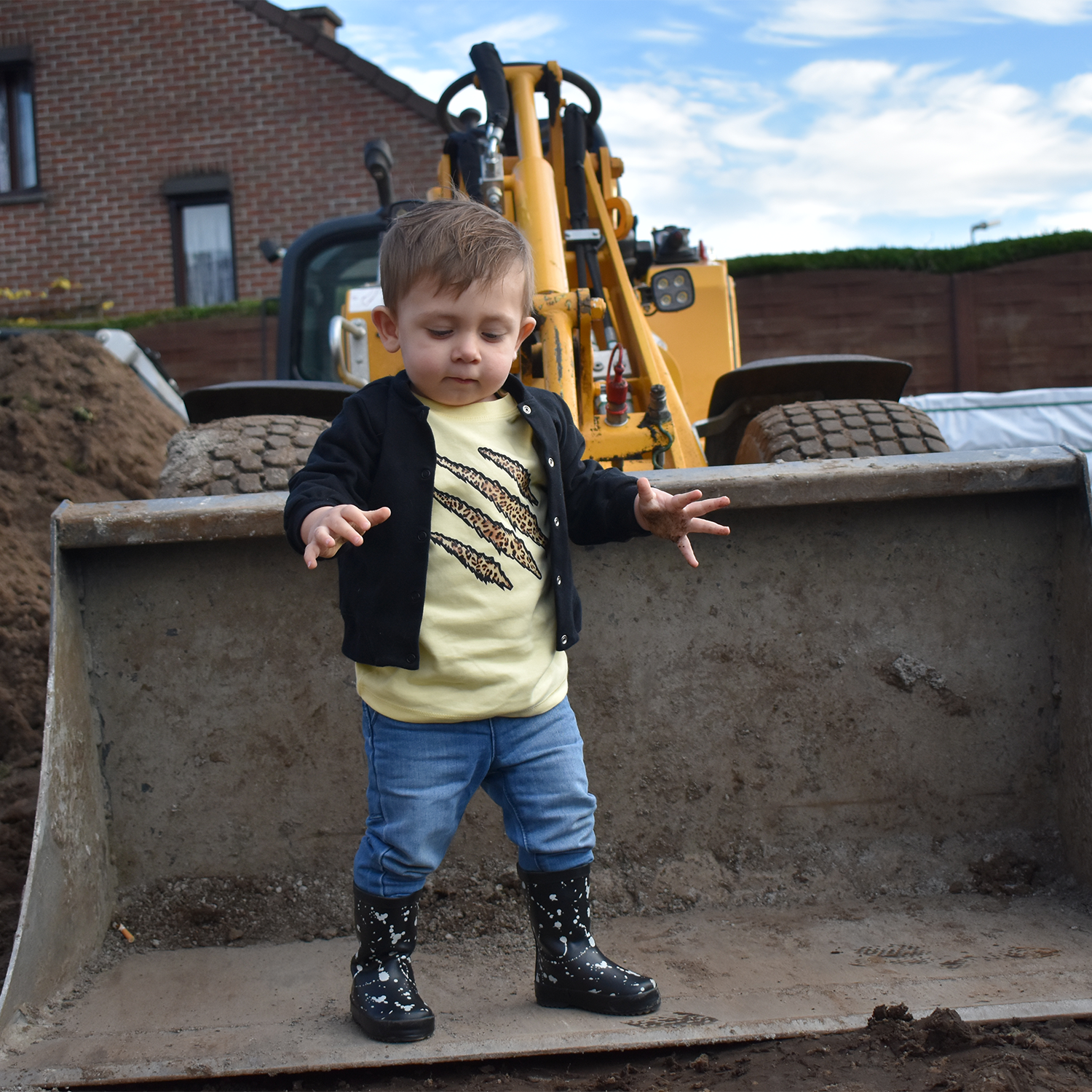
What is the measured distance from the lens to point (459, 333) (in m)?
1.62

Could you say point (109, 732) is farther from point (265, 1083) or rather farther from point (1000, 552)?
point (1000, 552)

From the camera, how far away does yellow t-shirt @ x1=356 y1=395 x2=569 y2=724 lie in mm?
1660

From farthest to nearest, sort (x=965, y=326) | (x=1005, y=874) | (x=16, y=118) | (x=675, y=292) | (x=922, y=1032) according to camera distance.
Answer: (x=16, y=118) → (x=965, y=326) → (x=675, y=292) → (x=1005, y=874) → (x=922, y=1032)

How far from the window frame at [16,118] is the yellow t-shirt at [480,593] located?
12.6 m

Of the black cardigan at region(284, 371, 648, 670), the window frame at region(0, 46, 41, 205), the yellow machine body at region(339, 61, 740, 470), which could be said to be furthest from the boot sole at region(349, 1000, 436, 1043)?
the window frame at region(0, 46, 41, 205)

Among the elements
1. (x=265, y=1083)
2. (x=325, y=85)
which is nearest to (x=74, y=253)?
(x=325, y=85)

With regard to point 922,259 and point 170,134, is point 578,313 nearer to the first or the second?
point 922,259

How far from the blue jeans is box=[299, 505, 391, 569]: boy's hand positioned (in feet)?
1.19

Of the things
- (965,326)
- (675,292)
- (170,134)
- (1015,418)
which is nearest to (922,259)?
(965,326)

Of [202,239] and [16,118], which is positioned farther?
[16,118]

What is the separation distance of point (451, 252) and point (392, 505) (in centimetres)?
38

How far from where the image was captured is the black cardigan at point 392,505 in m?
1.63

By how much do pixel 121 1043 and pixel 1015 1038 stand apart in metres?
1.31

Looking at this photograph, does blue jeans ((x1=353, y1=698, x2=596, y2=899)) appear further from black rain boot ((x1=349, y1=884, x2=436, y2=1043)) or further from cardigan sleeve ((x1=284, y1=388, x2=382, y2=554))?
cardigan sleeve ((x1=284, y1=388, x2=382, y2=554))
